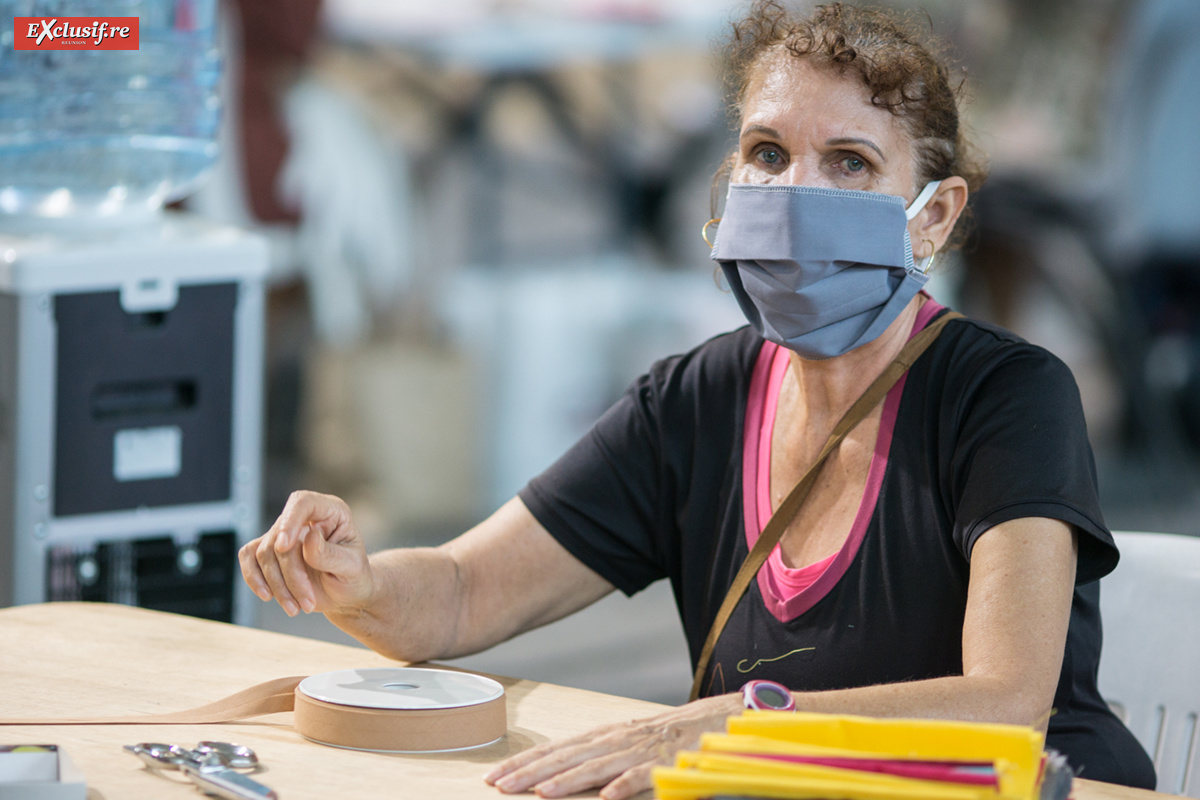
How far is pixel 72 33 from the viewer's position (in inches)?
84.5

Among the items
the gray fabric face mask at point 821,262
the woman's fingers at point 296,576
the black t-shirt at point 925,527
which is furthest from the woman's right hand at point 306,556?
the gray fabric face mask at point 821,262

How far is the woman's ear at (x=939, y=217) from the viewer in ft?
5.35

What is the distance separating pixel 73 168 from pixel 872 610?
4.94 ft

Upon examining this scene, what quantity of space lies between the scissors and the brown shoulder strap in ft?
1.87

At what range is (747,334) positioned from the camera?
1.77 meters

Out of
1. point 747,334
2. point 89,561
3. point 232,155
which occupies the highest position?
point 232,155

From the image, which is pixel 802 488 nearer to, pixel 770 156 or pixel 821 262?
pixel 821 262

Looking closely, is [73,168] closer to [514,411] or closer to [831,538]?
[831,538]

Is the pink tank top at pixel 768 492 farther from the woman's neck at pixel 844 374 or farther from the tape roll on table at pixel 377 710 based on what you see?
the tape roll on table at pixel 377 710

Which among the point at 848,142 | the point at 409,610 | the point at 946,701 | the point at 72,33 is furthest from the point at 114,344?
the point at 946,701

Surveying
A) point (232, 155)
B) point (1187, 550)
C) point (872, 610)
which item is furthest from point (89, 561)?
point (232, 155)

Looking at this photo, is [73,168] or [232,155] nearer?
[73,168]

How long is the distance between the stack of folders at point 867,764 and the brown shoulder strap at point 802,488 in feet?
1.92

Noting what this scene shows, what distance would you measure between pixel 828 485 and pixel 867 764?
667mm
